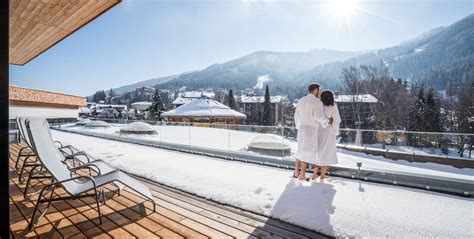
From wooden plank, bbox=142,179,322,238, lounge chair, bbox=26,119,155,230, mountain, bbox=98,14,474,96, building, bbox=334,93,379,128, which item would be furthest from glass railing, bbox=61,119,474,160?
mountain, bbox=98,14,474,96

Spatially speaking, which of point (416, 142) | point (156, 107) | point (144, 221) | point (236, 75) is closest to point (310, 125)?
point (144, 221)

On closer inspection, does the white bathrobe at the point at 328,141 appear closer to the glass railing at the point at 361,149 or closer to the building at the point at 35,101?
the glass railing at the point at 361,149

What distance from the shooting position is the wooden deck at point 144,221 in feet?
7.19

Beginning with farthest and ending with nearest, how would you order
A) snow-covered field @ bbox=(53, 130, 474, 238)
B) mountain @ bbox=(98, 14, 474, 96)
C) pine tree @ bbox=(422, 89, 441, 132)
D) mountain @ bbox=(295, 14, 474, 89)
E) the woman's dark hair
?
1. mountain @ bbox=(295, 14, 474, 89)
2. mountain @ bbox=(98, 14, 474, 96)
3. pine tree @ bbox=(422, 89, 441, 132)
4. the woman's dark hair
5. snow-covered field @ bbox=(53, 130, 474, 238)

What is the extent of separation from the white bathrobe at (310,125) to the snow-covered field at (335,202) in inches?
18.7

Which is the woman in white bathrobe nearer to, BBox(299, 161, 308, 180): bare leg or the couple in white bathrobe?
the couple in white bathrobe

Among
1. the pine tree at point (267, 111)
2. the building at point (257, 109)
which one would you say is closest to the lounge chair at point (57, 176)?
the building at point (257, 109)

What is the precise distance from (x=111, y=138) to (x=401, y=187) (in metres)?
10.7

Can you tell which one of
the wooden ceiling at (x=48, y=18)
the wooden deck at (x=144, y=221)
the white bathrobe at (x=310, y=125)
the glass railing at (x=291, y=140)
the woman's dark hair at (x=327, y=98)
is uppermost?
the wooden ceiling at (x=48, y=18)

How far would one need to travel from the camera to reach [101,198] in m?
3.02

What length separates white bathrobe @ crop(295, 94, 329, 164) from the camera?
12.8 feet

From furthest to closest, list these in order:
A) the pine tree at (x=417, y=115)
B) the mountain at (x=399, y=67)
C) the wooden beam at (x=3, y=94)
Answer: the mountain at (x=399, y=67), the pine tree at (x=417, y=115), the wooden beam at (x=3, y=94)

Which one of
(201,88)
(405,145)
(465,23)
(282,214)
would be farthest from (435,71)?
(201,88)

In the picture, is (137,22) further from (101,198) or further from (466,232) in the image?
(466,232)
